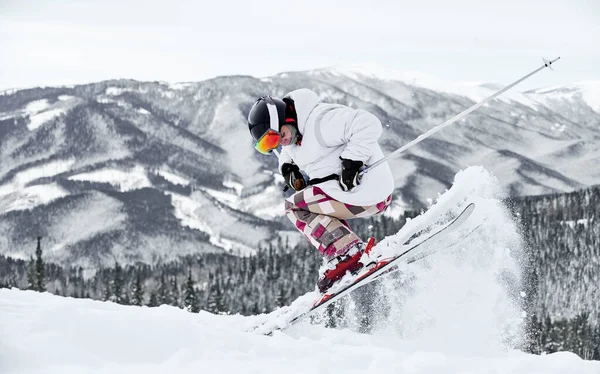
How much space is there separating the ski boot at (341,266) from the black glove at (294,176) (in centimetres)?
101

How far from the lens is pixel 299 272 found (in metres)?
116

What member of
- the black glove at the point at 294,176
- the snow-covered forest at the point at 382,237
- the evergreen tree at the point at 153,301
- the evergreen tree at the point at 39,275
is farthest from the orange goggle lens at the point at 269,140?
the snow-covered forest at the point at 382,237

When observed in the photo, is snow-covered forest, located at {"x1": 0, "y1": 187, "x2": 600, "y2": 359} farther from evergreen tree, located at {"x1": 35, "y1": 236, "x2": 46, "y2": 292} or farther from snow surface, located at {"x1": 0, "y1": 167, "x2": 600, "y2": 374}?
snow surface, located at {"x1": 0, "y1": 167, "x2": 600, "y2": 374}

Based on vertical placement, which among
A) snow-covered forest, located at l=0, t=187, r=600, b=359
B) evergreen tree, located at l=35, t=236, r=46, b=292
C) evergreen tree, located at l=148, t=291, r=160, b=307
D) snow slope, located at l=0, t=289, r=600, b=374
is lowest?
snow slope, located at l=0, t=289, r=600, b=374

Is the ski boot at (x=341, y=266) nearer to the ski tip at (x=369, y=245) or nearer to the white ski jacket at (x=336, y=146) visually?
the ski tip at (x=369, y=245)

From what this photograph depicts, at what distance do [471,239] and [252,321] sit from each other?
302 cm

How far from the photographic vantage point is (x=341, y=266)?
772 centimetres

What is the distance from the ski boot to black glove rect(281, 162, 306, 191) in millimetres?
1012

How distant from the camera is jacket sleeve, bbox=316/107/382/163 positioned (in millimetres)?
6844

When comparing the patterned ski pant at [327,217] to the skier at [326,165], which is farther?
the patterned ski pant at [327,217]

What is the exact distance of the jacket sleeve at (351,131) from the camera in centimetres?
684

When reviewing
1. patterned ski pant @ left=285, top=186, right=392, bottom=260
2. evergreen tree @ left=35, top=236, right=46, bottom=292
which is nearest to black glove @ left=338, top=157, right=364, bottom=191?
patterned ski pant @ left=285, top=186, right=392, bottom=260

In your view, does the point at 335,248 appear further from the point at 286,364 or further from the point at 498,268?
the point at 286,364

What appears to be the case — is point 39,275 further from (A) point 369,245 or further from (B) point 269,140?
(B) point 269,140
